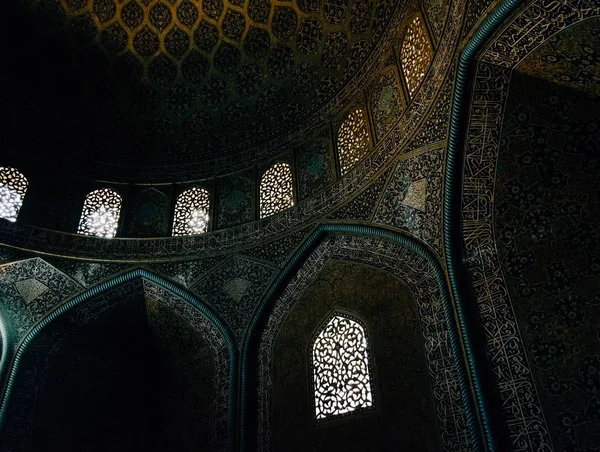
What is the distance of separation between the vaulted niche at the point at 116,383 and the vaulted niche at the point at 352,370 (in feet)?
5.05

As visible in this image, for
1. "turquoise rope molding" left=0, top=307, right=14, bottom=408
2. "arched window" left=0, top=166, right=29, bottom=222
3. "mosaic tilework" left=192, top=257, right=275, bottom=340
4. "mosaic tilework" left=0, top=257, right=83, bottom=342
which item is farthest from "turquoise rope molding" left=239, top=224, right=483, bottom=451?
"arched window" left=0, top=166, right=29, bottom=222

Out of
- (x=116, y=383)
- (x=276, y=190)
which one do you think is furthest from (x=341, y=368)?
(x=116, y=383)

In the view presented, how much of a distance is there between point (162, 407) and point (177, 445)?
0.82 meters

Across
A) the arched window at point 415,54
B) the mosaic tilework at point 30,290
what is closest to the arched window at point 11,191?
the mosaic tilework at point 30,290

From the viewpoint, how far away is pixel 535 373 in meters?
6.58

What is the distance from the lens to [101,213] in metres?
11.5

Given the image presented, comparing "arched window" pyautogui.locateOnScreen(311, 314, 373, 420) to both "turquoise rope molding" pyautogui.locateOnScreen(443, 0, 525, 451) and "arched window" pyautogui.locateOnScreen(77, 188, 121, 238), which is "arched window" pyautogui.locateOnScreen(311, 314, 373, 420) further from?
"arched window" pyautogui.locateOnScreen(77, 188, 121, 238)

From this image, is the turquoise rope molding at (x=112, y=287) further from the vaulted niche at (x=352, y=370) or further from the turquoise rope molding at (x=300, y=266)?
the vaulted niche at (x=352, y=370)

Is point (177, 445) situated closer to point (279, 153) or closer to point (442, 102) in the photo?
point (279, 153)

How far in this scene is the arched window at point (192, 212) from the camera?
11.4 m

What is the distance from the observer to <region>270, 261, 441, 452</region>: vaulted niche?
773 centimetres

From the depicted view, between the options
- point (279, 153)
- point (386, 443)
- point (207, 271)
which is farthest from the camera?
point (279, 153)

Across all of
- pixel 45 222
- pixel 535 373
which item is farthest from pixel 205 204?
pixel 535 373

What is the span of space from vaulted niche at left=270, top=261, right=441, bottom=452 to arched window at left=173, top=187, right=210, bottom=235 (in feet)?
9.38
